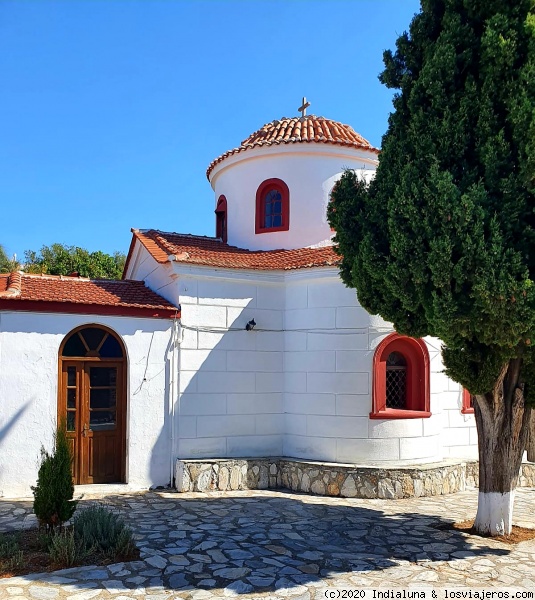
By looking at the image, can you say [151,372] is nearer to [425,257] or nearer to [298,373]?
[298,373]

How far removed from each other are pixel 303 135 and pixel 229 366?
5.65 metres

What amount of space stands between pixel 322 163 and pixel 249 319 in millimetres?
4221

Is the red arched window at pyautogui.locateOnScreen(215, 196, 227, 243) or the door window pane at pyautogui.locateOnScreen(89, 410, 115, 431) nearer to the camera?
the door window pane at pyautogui.locateOnScreen(89, 410, 115, 431)

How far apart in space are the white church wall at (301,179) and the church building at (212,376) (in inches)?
38.0

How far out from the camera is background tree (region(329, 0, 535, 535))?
652cm

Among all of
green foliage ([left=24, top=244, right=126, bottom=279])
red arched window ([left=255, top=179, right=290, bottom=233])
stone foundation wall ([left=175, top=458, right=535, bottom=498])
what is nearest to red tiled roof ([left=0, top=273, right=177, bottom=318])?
stone foundation wall ([left=175, top=458, right=535, bottom=498])

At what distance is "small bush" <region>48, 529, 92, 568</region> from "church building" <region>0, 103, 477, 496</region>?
3.22 meters

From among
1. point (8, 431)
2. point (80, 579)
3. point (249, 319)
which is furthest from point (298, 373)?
point (80, 579)

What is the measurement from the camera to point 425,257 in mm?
6855

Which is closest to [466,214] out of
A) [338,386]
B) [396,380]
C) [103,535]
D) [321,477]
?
[338,386]

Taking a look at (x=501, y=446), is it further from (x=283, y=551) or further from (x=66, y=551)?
(x=66, y=551)

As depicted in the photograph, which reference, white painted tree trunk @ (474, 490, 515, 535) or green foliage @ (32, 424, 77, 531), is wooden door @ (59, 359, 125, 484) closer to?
green foliage @ (32, 424, 77, 531)

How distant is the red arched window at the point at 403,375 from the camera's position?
10656 millimetres

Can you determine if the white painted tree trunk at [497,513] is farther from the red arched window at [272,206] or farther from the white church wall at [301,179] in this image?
the red arched window at [272,206]
